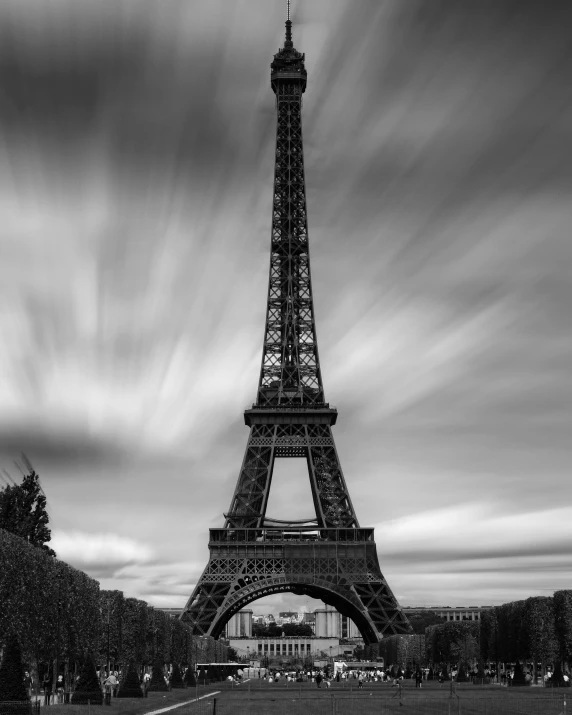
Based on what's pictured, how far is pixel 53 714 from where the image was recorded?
43.7 meters

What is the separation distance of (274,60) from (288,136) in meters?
13.4

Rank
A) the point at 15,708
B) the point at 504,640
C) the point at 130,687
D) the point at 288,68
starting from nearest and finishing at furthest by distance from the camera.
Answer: the point at 15,708, the point at 130,687, the point at 504,640, the point at 288,68

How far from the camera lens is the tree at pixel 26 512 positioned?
105 m

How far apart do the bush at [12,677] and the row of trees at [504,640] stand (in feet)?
158

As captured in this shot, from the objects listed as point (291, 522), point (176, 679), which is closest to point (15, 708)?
point (176, 679)

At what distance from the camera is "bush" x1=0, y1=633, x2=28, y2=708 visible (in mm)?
40938

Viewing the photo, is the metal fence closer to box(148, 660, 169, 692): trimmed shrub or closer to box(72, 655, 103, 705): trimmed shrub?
box(72, 655, 103, 705): trimmed shrub

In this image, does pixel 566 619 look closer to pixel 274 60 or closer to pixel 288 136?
pixel 288 136

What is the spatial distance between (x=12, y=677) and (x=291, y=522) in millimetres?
87768

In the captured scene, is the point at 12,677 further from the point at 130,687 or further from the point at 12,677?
the point at 130,687

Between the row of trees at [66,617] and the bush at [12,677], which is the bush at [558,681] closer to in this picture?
the row of trees at [66,617]

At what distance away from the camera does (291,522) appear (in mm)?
128000

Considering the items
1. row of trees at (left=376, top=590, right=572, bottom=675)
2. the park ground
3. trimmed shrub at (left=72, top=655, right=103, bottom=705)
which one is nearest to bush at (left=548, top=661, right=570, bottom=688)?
row of trees at (left=376, top=590, right=572, bottom=675)

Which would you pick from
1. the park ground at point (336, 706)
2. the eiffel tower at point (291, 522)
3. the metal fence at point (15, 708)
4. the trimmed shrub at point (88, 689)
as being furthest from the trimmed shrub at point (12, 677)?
the eiffel tower at point (291, 522)
